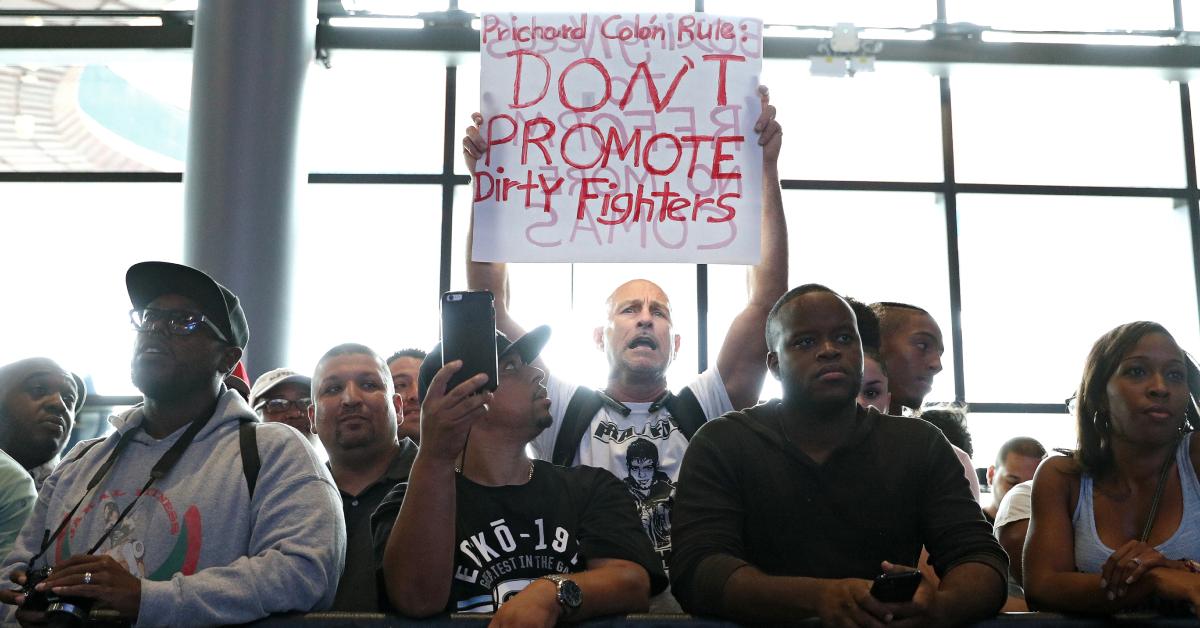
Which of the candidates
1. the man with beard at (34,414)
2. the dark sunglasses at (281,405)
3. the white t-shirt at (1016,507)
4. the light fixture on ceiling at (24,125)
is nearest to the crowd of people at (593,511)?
the white t-shirt at (1016,507)

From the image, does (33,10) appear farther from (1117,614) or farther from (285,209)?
(1117,614)

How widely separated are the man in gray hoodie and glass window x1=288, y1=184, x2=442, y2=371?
3604 millimetres

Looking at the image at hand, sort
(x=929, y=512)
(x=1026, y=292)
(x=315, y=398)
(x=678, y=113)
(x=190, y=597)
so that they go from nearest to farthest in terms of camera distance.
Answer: (x=190, y=597) → (x=929, y=512) → (x=315, y=398) → (x=678, y=113) → (x=1026, y=292)

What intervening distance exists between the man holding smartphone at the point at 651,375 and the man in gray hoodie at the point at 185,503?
2.65 feet

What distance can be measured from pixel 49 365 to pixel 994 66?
5.09 meters

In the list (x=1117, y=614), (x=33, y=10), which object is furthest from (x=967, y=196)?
(x=33, y=10)

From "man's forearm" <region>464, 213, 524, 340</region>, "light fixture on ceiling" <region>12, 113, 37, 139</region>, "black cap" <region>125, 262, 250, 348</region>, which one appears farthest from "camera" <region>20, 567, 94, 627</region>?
"light fixture on ceiling" <region>12, 113, 37, 139</region>

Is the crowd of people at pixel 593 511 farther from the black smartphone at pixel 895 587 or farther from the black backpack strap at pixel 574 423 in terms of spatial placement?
the black backpack strap at pixel 574 423

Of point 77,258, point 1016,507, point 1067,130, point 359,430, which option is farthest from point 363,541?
point 1067,130

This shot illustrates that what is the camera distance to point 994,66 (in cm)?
630

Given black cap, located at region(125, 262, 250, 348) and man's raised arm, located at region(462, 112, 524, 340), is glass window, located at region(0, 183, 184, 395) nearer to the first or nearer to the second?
man's raised arm, located at region(462, 112, 524, 340)

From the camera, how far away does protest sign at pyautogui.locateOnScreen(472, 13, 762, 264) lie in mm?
2977

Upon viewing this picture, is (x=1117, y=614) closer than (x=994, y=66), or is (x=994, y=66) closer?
(x=1117, y=614)

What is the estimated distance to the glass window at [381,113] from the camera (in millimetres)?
6277
